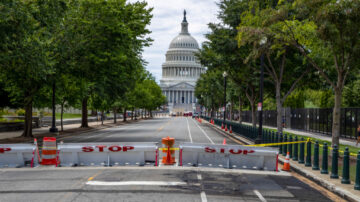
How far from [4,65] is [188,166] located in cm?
1230

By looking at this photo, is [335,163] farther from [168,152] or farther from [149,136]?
[149,136]

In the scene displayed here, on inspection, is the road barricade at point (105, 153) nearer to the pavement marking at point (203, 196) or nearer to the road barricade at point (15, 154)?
the road barricade at point (15, 154)

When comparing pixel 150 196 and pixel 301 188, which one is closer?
pixel 150 196

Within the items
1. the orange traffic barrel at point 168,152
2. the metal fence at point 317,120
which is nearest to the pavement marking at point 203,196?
the orange traffic barrel at point 168,152

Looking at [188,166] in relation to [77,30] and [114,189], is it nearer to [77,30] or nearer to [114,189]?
[114,189]

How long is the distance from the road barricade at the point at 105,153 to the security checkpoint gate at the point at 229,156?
3.99 ft

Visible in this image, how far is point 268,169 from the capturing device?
47.8 ft

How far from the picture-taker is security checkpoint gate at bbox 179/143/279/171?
14562 mm

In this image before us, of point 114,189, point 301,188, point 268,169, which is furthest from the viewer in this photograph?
point 268,169

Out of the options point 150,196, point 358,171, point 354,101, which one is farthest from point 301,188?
point 354,101

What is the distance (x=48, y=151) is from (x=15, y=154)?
43.1 inches

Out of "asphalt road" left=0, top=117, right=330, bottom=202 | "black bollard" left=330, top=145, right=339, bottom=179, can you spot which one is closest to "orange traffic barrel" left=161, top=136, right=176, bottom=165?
"asphalt road" left=0, top=117, right=330, bottom=202

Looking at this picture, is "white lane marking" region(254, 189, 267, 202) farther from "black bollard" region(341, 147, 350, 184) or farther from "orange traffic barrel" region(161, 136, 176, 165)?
"orange traffic barrel" region(161, 136, 176, 165)

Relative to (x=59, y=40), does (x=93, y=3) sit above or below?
above
